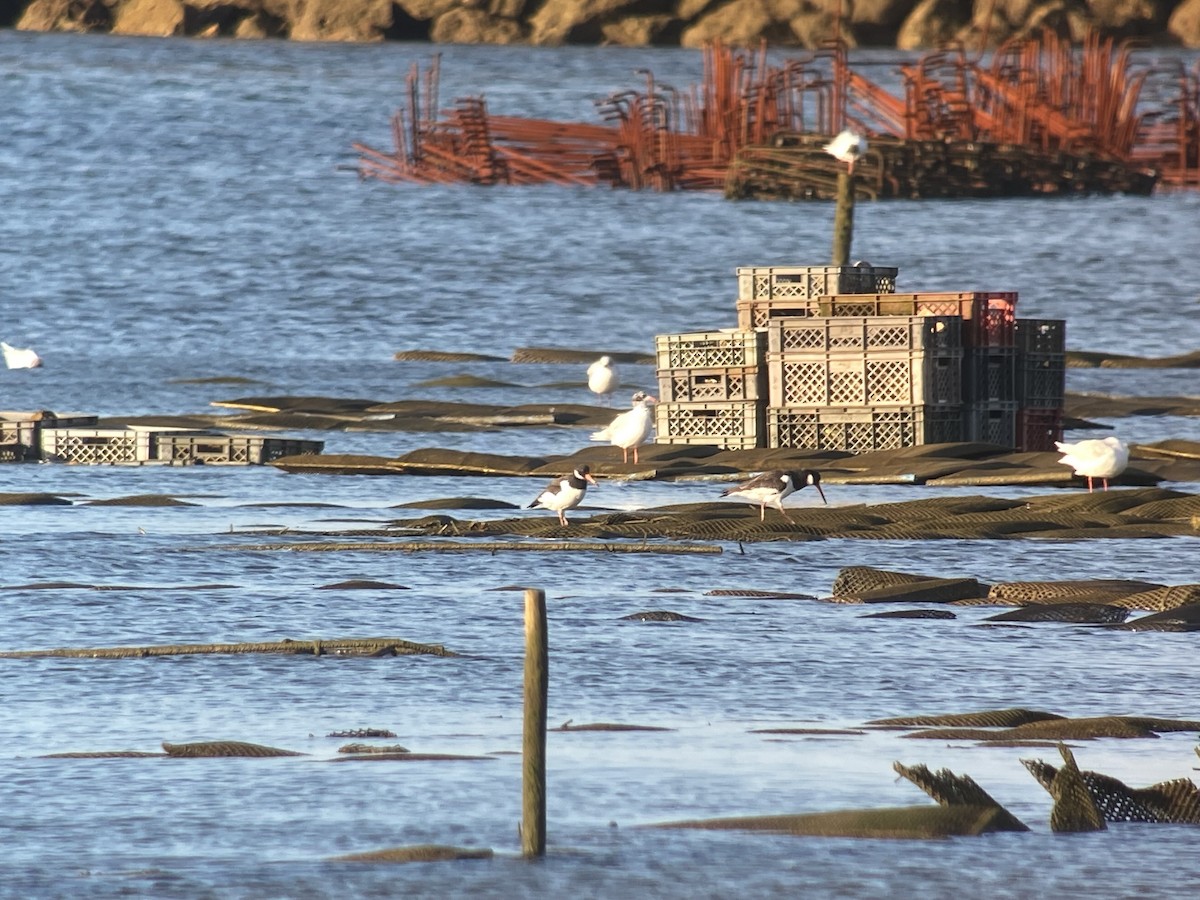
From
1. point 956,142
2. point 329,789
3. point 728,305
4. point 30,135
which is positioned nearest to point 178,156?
point 30,135

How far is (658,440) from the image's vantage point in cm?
2506

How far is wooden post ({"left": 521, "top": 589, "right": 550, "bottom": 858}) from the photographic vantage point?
9.75m

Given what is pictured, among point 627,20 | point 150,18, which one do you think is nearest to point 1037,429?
point 627,20

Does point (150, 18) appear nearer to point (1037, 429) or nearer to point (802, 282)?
point (802, 282)

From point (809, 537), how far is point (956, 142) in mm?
48512

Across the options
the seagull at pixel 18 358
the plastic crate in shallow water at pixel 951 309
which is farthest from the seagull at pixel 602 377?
the seagull at pixel 18 358

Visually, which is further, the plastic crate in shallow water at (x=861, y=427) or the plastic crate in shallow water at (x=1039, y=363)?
the plastic crate in shallow water at (x=1039, y=363)

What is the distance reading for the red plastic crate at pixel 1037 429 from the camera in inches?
966

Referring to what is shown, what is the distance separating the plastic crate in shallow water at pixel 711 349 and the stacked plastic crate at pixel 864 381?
0.63ft

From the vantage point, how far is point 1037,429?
24844 millimetres

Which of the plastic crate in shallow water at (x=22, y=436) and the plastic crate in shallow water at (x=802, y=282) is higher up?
the plastic crate in shallow water at (x=802, y=282)

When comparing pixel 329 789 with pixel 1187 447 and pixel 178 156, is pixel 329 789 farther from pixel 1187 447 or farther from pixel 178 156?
pixel 178 156

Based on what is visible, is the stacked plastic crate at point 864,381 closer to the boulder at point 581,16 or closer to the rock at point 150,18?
the boulder at point 581,16

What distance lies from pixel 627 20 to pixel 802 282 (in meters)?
103
